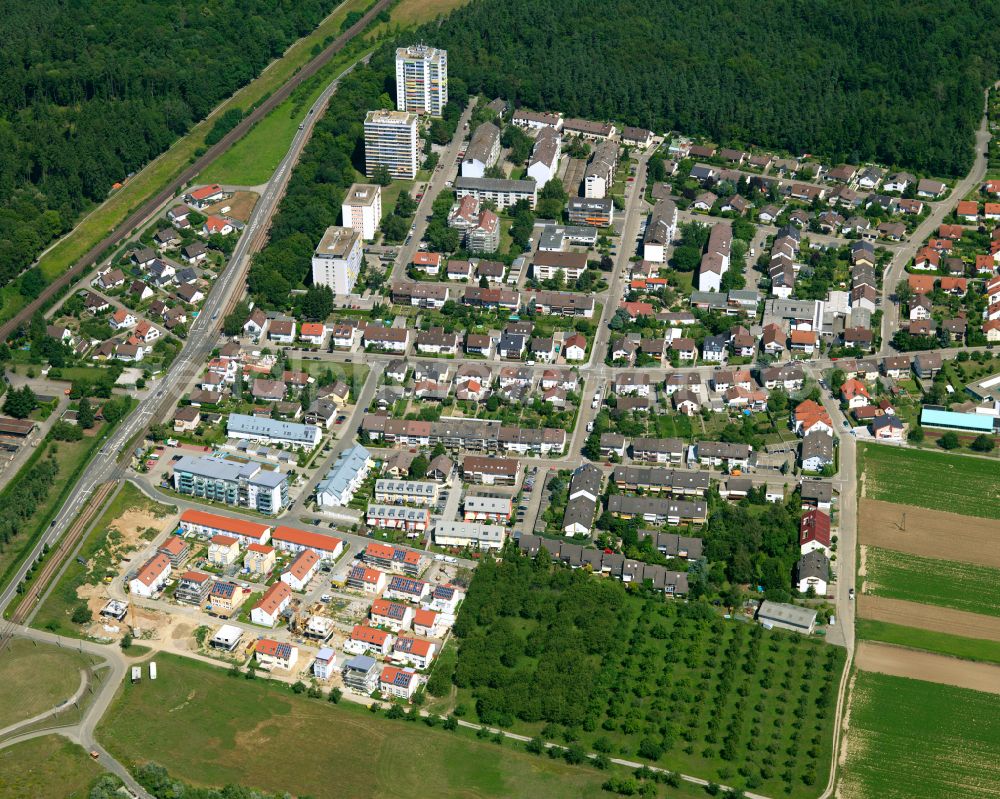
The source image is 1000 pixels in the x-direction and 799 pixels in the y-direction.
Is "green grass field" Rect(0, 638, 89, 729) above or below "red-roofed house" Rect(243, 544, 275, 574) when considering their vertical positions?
below

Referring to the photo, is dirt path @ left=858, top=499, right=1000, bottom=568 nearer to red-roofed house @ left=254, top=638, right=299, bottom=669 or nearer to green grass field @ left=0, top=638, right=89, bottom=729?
red-roofed house @ left=254, top=638, right=299, bottom=669

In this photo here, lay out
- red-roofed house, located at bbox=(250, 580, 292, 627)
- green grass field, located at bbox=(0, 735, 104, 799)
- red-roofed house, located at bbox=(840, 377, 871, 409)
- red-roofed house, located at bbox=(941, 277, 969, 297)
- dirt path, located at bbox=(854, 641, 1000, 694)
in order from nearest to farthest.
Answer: green grass field, located at bbox=(0, 735, 104, 799) → dirt path, located at bbox=(854, 641, 1000, 694) → red-roofed house, located at bbox=(250, 580, 292, 627) → red-roofed house, located at bbox=(840, 377, 871, 409) → red-roofed house, located at bbox=(941, 277, 969, 297)

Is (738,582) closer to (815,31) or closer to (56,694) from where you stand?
(56,694)

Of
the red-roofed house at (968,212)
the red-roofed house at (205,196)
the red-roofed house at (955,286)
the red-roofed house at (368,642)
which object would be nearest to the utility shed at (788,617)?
the red-roofed house at (368,642)

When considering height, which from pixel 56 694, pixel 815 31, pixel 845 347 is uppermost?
pixel 815 31

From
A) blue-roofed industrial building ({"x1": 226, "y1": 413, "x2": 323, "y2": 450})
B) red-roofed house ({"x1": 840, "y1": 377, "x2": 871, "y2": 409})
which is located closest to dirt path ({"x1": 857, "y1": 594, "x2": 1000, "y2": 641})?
red-roofed house ({"x1": 840, "y1": 377, "x2": 871, "y2": 409})

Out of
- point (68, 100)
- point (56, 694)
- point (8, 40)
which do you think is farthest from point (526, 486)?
point (8, 40)
